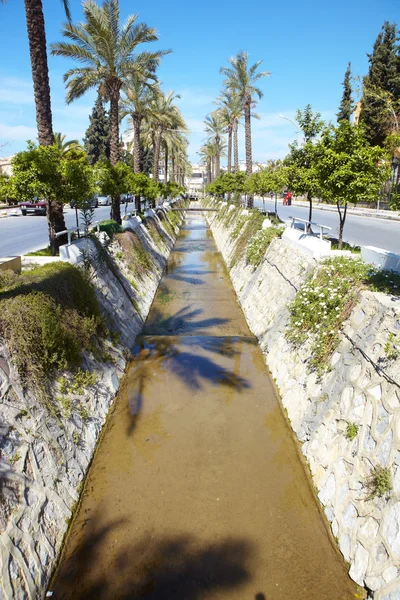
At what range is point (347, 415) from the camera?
619 centimetres

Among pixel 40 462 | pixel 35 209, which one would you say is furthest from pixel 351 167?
pixel 35 209

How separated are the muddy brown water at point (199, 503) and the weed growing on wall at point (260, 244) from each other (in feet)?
21.7

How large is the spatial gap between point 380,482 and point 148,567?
3087 mm

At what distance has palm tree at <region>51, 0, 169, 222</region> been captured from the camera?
52.1 ft

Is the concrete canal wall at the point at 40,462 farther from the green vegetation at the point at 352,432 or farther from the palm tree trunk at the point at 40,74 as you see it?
the palm tree trunk at the point at 40,74

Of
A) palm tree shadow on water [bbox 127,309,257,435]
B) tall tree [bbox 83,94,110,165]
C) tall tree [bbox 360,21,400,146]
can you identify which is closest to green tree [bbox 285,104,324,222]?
palm tree shadow on water [bbox 127,309,257,435]

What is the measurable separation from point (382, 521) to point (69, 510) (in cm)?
418

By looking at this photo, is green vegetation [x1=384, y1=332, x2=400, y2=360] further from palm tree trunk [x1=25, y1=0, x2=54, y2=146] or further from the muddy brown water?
palm tree trunk [x1=25, y1=0, x2=54, y2=146]

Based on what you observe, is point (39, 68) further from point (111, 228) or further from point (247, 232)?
point (247, 232)

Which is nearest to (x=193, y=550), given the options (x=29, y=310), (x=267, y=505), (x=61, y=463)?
(x=267, y=505)

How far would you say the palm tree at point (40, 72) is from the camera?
10.6 metres

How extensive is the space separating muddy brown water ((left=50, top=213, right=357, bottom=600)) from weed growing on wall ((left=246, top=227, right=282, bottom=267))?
261 inches

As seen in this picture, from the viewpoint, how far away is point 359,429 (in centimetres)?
577

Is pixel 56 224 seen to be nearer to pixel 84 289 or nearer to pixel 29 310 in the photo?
pixel 84 289
